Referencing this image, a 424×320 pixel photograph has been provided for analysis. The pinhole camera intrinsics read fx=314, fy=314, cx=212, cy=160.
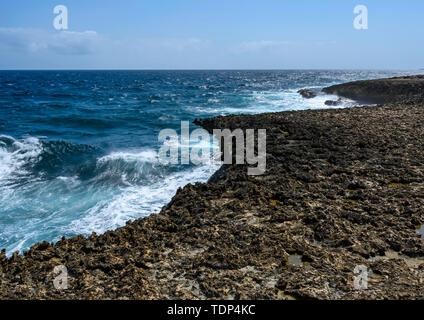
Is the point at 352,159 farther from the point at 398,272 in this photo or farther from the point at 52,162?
the point at 52,162

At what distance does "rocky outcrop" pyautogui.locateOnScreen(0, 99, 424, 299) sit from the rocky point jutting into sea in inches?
0.8

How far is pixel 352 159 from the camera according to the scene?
970 cm

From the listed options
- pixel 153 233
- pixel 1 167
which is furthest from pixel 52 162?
pixel 153 233

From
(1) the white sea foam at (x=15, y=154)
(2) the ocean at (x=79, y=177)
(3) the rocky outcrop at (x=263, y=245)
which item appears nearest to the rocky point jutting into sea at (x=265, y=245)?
(3) the rocky outcrop at (x=263, y=245)

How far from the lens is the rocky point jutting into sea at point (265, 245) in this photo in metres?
4.57

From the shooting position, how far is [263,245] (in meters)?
5.50

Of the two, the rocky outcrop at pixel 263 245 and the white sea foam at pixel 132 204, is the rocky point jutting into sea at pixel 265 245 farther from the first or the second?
the white sea foam at pixel 132 204

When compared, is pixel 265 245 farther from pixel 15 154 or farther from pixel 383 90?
pixel 383 90

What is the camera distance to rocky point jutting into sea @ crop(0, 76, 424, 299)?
15.0 ft

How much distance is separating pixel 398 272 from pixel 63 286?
5021 millimetres

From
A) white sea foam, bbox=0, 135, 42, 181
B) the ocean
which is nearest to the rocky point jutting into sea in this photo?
the ocean

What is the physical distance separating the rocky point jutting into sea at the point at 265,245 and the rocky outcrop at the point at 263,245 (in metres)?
0.02

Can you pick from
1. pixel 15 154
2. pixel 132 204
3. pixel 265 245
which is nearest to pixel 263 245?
pixel 265 245
